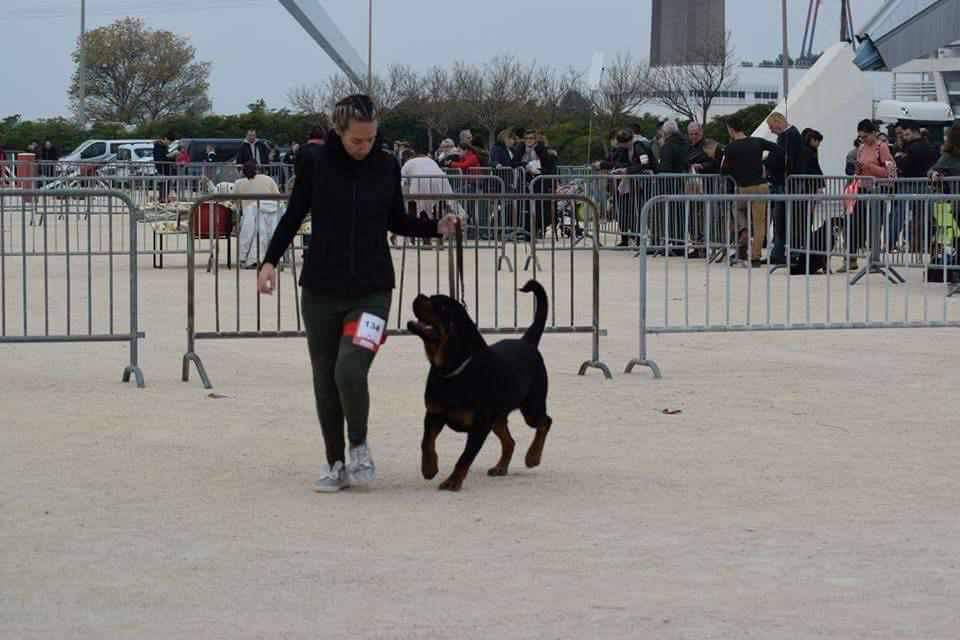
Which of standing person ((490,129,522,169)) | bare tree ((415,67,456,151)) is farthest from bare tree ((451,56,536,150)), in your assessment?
standing person ((490,129,522,169))

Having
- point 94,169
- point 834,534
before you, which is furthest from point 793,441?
point 94,169

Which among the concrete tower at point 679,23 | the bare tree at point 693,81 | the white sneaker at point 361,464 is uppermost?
the concrete tower at point 679,23

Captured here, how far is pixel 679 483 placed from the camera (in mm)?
8250

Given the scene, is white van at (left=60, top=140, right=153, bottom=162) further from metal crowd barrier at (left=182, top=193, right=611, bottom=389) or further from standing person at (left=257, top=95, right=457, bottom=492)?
standing person at (left=257, top=95, right=457, bottom=492)

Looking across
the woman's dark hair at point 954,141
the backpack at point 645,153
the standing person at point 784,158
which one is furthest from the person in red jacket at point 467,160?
the woman's dark hair at point 954,141

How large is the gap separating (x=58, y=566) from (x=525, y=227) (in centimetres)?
1962

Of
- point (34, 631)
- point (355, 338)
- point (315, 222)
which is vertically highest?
point (315, 222)

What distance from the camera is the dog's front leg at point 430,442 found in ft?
25.6

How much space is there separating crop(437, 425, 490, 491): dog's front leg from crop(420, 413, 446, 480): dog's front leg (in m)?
0.08

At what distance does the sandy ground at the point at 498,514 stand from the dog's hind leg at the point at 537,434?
9 cm

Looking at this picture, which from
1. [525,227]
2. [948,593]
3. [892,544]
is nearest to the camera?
[948,593]

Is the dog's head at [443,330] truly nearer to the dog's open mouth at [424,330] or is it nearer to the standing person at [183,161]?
the dog's open mouth at [424,330]

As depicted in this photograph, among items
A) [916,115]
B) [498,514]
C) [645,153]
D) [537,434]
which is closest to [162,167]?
[645,153]

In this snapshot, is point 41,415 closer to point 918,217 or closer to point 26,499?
point 26,499
